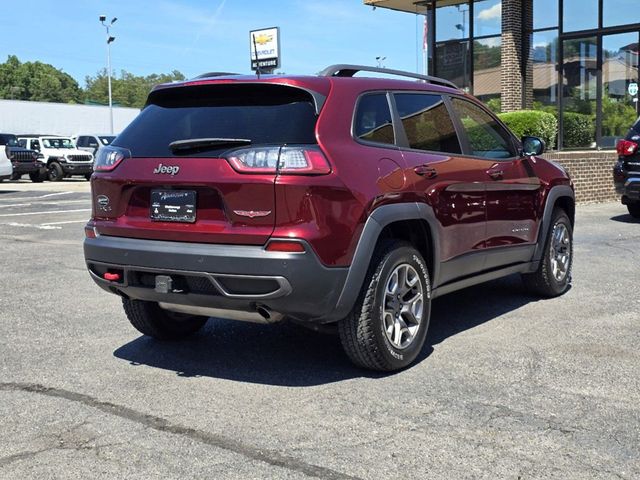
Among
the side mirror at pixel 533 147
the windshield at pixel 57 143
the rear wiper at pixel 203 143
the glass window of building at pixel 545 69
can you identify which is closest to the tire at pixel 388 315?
the rear wiper at pixel 203 143

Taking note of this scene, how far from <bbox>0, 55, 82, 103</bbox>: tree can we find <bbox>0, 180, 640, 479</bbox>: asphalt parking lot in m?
131

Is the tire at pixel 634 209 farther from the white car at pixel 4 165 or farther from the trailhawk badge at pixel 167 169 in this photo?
the white car at pixel 4 165

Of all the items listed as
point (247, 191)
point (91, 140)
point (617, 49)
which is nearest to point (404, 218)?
point (247, 191)

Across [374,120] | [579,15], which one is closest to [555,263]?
[374,120]

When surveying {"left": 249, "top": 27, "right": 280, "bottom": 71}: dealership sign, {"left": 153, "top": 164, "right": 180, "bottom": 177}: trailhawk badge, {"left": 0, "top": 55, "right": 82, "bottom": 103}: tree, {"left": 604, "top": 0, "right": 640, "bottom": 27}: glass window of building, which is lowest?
{"left": 153, "top": 164, "right": 180, "bottom": 177}: trailhawk badge

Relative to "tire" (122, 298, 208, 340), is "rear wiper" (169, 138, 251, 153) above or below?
above

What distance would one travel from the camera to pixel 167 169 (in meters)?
4.32

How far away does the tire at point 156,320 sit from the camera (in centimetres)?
519

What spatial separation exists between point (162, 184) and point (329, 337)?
1.86 metres

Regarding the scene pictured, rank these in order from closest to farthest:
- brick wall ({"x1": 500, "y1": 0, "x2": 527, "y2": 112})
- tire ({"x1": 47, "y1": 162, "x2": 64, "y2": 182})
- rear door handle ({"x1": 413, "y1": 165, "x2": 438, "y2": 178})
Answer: rear door handle ({"x1": 413, "y1": 165, "x2": 438, "y2": 178}), brick wall ({"x1": 500, "y1": 0, "x2": 527, "y2": 112}), tire ({"x1": 47, "y1": 162, "x2": 64, "y2": 182})

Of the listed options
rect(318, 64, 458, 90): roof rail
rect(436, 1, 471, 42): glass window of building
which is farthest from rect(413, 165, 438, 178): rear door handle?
rect(436, 1, 471, 42): glass window of building

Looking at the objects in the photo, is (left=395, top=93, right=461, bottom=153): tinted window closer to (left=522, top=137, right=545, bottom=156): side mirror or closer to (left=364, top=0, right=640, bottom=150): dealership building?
(left=522, top=137, right=545, bottom=156): side mirror

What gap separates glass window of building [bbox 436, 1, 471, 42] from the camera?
22.4m

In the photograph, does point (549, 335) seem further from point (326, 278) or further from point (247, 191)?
point (247, 191)
